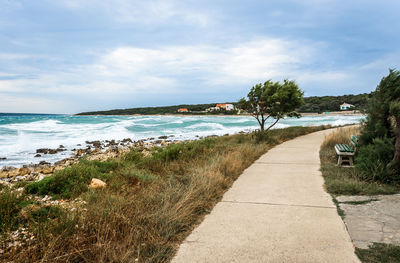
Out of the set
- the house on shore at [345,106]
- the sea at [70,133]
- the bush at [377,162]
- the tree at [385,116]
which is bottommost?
the sea at [70,133]

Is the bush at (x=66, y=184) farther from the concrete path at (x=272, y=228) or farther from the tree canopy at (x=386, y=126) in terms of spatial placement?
the tree canopy at (x=386, y=126)

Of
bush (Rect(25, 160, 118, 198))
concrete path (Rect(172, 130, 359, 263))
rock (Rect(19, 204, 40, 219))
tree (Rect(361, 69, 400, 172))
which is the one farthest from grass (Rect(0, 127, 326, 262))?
tree (Rect(361, 69, 400, 172))

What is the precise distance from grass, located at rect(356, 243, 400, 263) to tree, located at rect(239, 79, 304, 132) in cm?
1210

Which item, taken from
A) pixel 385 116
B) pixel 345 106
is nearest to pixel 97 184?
pixel 385 116

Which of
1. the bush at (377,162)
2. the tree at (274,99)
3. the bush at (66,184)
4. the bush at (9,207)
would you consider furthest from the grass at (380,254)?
the tree at (274,99)

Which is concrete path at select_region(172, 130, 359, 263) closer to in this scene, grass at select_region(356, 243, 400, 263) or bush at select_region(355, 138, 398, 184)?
grass at select_region(356, 243, 400, 263)

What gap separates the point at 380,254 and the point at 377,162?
3.22 m

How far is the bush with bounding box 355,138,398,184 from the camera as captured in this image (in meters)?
5.09

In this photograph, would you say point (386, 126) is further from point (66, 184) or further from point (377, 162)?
point (66, 184)

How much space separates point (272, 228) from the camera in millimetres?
3404

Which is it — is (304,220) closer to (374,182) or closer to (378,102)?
(374,182)

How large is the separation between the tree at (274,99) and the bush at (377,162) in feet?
29.4

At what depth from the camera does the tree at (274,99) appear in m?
14.9

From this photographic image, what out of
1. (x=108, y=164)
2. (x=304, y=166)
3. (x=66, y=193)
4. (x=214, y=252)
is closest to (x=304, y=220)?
(x=214, y=252)
